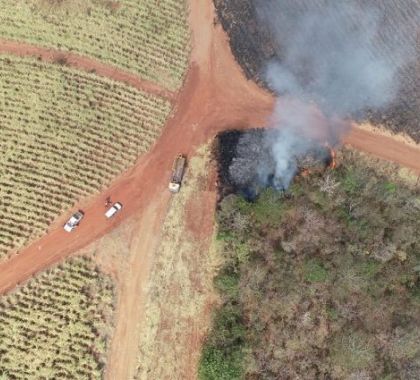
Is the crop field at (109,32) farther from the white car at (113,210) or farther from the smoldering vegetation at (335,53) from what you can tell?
the white car at (113,210)

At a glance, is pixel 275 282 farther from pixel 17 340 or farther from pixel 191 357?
pixel 17 340

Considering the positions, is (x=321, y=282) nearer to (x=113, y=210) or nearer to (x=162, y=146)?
(x=162, y=146)

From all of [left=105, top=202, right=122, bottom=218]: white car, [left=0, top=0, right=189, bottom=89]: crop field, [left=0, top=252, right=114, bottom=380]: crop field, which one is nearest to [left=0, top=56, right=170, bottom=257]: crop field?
[left=105, top=202, right=122, bottom=218]: white car

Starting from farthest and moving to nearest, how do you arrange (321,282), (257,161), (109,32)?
(109,32) < (257,161) < (321,282)

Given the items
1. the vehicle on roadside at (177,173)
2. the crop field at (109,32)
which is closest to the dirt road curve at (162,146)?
the vehicle on roadside at (177,173)

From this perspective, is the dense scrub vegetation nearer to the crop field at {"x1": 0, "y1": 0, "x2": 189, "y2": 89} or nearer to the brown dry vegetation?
the brown dry vegetation

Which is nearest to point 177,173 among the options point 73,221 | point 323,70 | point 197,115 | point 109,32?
point 197,115
